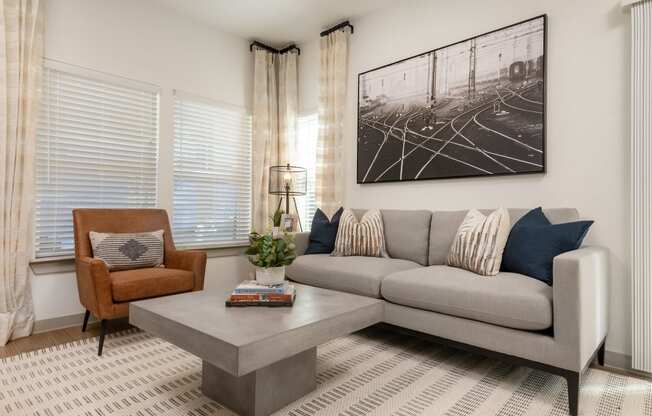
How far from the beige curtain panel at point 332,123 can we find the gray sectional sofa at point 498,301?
1.12 meters

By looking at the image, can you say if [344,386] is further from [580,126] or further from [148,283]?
[580,126]

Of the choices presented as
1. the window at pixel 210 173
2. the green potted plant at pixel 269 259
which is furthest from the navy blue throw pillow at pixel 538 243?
the window at pixel 210 173

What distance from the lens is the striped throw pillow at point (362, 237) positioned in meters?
3.09

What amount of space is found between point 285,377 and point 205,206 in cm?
256

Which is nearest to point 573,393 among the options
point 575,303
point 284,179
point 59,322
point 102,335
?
point 575,303

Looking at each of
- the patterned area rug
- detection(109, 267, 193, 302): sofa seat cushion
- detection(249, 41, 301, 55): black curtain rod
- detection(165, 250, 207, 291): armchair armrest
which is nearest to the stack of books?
the patterned area rug

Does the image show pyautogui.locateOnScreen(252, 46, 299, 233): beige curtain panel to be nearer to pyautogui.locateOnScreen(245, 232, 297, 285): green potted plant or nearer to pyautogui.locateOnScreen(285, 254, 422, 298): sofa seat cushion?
pyautogui.locateOnScreen(285, 254, 422, 298): sofa seat cushion

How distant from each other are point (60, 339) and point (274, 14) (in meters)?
3.33

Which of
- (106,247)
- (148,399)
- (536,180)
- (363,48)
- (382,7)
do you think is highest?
(382,7)

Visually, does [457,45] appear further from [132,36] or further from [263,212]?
[132,36]

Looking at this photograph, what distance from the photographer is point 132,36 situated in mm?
3393

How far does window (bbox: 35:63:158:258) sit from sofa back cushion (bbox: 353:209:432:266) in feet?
7.32

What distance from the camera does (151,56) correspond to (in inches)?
139

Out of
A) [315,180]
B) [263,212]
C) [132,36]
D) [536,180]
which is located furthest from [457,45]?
[132,36]
